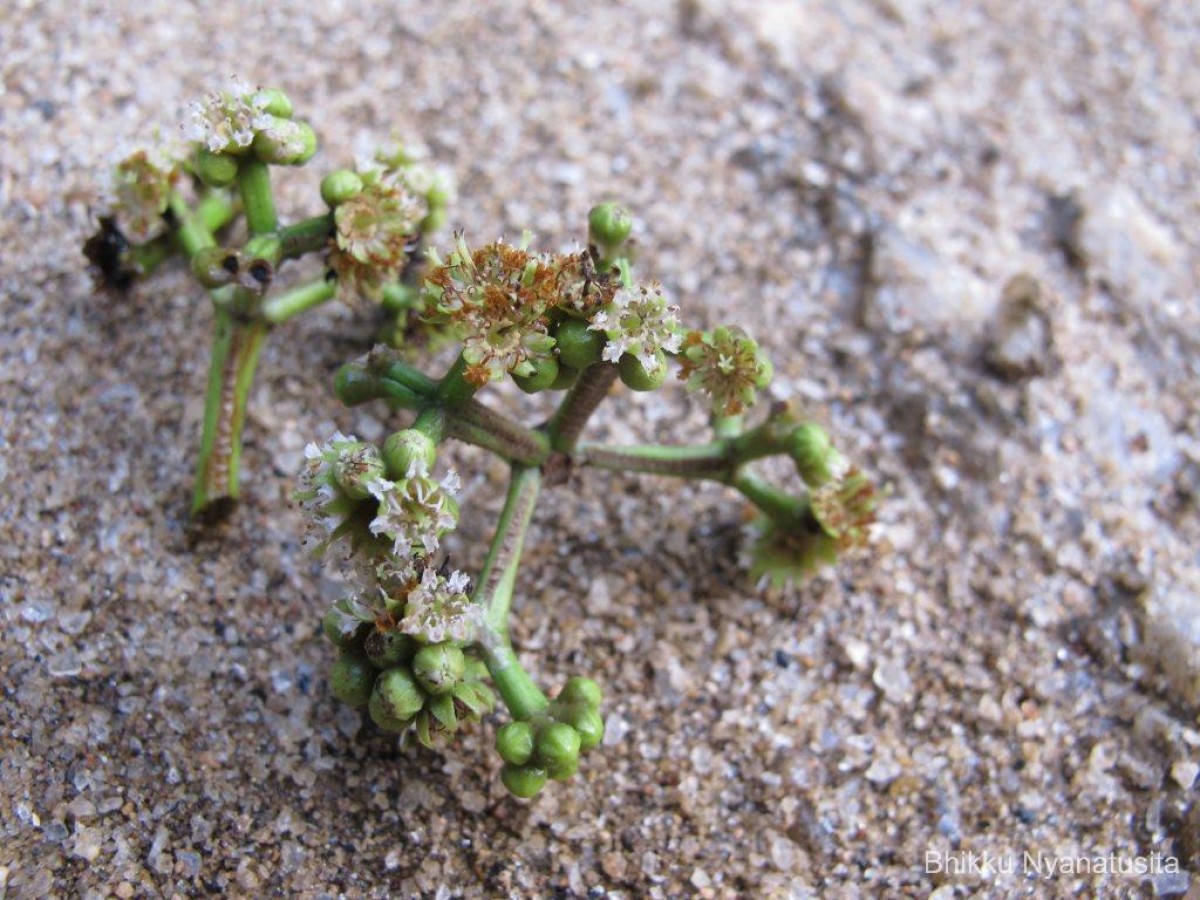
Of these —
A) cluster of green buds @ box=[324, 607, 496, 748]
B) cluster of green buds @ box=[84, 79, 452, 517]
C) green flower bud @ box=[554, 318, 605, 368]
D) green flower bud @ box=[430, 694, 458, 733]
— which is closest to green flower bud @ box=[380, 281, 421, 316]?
cluster of green buds @ box=[84, 79, 452, 517]

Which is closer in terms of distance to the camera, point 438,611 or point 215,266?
point 438,611

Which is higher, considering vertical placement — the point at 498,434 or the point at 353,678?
the point at 498,434

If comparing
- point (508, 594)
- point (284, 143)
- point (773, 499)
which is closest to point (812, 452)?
point (773, 499)

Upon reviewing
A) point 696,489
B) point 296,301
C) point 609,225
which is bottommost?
point 696,489

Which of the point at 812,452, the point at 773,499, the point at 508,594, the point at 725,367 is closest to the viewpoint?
the point at 725,367

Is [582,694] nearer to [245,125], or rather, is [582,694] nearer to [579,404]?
[579,404]

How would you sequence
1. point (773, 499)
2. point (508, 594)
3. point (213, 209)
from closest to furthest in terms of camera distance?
point (508, 594), point (773, 499), point (213, 209)

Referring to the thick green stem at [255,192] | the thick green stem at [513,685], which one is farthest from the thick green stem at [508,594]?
the thick green stem at [255,192]

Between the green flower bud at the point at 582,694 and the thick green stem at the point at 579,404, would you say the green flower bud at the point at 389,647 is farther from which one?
the thick green stem at the point at 579,404
